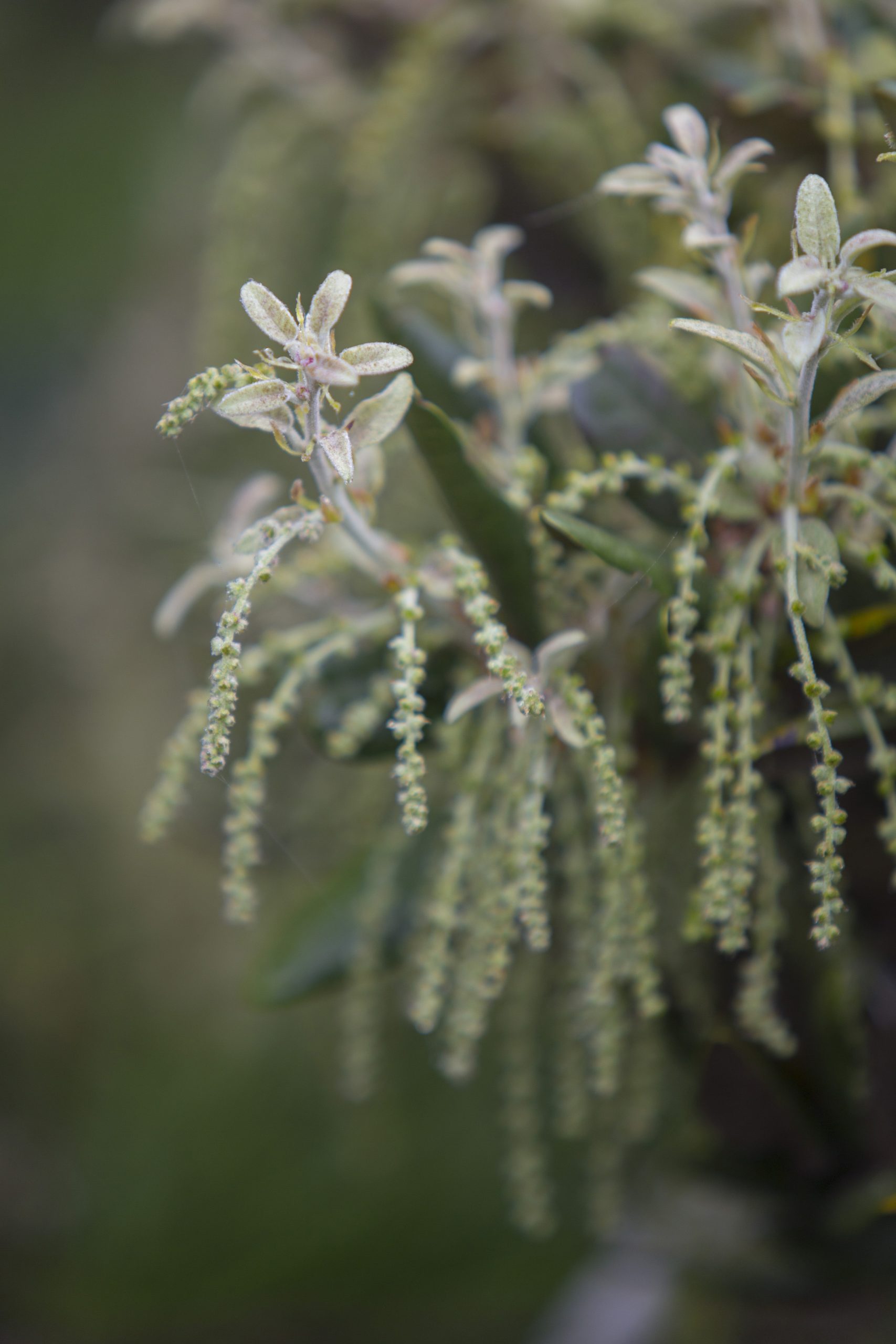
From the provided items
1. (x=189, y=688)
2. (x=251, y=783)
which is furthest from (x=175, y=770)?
(x=189, y=688)

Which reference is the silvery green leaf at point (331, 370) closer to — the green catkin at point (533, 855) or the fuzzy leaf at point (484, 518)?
the fuzzy leaf at point (484, 518)

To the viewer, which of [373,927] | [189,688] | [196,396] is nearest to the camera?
[196,396]

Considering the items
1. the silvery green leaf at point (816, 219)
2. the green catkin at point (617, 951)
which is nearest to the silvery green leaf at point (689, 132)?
the silvery green leaf at point (816, 219)

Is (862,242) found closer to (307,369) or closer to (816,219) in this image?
(816,219)

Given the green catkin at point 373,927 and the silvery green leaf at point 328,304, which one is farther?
the green catkin at point 373,927

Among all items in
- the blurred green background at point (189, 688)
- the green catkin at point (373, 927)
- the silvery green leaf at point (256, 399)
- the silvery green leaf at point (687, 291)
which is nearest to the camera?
the silvery green leaf at point (256, 399)
